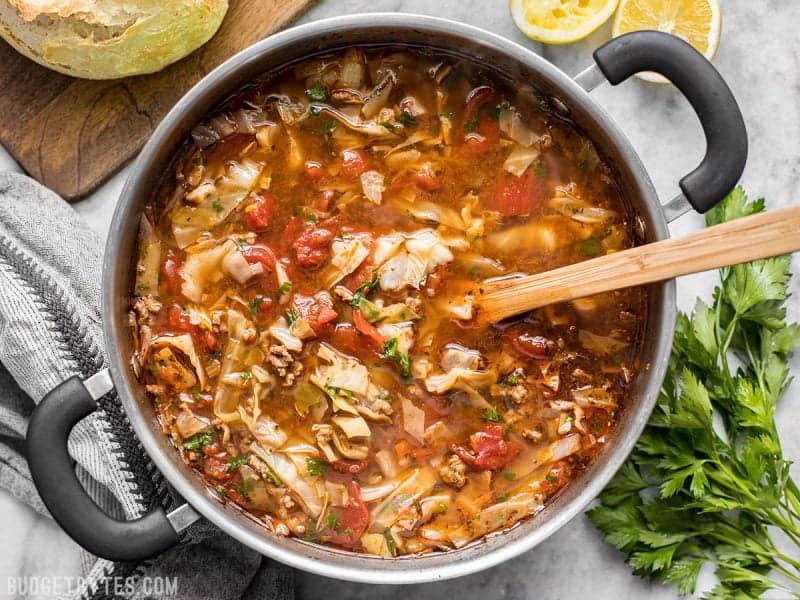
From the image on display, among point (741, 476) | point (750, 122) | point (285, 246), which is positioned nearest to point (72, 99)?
point (285, 246)

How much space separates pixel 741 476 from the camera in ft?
10.8

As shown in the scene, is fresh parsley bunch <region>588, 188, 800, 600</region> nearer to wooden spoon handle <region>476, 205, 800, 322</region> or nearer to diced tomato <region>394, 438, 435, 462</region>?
wooden spoon handle <region>476, 205, 800, 322</region>

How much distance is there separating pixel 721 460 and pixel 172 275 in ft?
7.15

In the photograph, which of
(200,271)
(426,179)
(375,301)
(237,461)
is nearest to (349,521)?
(237,461)

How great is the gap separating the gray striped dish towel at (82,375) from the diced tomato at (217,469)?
0.27 meters

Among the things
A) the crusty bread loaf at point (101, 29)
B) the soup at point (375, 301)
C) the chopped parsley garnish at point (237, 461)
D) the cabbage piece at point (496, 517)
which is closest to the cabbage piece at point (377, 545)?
the soup at point (375, 301)

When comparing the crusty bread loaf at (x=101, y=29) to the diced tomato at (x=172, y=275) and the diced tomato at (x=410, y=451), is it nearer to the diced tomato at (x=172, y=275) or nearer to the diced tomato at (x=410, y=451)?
the diced tomato at (x=172, y=275)

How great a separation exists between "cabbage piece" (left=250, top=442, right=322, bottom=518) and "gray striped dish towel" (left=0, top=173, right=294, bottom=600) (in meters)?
0.45

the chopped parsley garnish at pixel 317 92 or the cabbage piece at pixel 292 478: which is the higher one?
the chopped parsley garnish at pixel 317 92

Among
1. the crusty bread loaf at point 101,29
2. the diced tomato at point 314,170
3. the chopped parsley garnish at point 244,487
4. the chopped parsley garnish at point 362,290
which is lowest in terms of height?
the chopped parsley garnish at point 244,487

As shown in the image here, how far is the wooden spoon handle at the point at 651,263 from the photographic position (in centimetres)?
254

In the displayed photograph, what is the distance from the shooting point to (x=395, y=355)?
303cm

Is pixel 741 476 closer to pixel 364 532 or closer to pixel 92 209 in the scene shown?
pixel 364 532

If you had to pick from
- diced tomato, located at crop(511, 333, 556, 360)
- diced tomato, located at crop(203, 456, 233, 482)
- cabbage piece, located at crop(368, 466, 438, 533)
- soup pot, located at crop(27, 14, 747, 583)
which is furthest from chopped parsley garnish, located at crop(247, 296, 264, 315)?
diced tomato, located at crop(511, 333, 556, 360)
